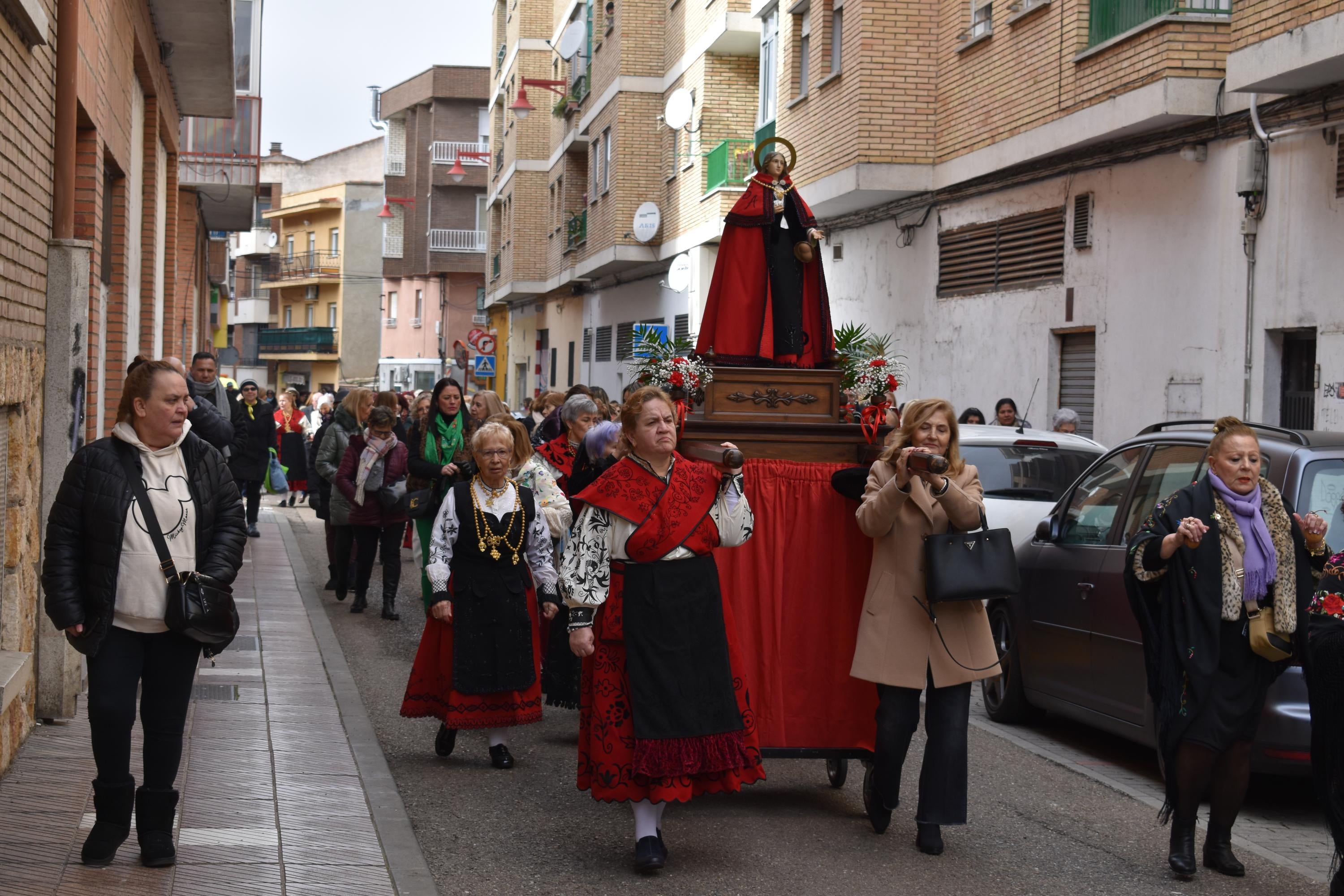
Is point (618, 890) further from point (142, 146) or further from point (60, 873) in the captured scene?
point (142, 146)

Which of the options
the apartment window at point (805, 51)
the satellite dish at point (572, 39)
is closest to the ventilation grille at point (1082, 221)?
the apartment window at point (805, 51)

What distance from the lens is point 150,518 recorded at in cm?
558

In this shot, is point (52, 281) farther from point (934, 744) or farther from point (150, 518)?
point (934, 744)

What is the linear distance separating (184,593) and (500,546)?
8.10 ft

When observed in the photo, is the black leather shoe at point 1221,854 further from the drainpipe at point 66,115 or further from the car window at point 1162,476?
the drainpipe at point 66,115

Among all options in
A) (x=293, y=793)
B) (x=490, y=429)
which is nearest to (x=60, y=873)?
(x=293, y=793)

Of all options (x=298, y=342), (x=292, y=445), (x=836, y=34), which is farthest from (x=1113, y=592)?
(x=298, y=342)

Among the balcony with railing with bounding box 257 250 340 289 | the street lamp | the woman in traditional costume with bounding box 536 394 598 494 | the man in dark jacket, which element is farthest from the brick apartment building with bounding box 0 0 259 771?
the balcony with railing with bounding box 257 250 340 289

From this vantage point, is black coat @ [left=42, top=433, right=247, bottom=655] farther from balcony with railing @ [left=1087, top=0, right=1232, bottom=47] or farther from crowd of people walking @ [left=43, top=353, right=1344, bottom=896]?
balcony with railing @ [left=1087, top=0, right=1232, bottom=47]

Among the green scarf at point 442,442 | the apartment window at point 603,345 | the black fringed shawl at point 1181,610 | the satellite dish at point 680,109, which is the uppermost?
the satellite dish at point 680,109

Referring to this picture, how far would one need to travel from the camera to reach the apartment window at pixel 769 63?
24438mm

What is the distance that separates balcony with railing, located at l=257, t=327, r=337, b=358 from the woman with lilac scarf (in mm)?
73995

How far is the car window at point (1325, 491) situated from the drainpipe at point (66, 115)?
21.0 ft

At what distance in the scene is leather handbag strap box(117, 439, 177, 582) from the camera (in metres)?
5.56
